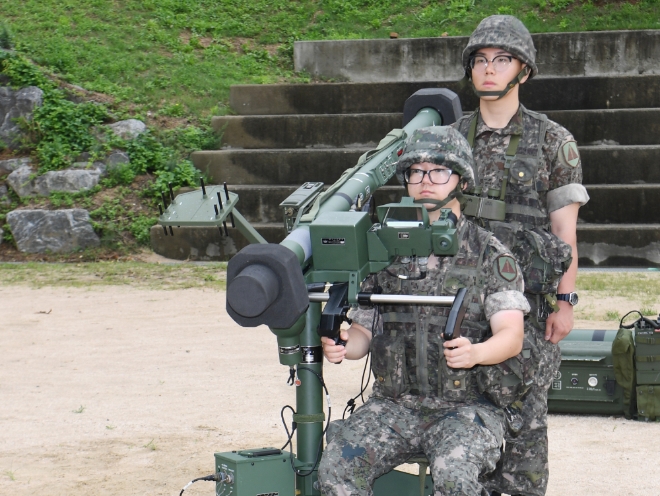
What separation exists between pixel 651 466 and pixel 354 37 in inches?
399

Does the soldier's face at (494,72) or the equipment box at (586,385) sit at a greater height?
the soldier's face at (494,72)

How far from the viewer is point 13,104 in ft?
41.6

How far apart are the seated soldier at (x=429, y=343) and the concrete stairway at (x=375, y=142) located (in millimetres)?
7771

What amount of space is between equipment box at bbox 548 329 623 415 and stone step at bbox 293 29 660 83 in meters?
7.66

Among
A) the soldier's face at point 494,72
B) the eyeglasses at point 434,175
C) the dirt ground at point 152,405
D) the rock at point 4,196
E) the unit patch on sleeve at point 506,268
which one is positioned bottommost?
the dirt ground at point 152,405

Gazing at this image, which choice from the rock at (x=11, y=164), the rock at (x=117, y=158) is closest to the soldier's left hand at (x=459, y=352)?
the rock at (x=117, y=158)

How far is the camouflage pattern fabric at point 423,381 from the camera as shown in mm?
3164

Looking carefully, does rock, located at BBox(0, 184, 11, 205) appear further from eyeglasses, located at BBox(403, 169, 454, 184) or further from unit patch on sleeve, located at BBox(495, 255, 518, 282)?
unit patch on sleeve, located at BBox(495, 255, 518, 282)

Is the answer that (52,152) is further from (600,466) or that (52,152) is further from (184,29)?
(600,466)

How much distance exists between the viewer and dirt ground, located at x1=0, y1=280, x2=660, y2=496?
4703 mm

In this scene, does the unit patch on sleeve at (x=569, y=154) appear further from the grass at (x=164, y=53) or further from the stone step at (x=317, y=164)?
the grass at (x=164, y=53)

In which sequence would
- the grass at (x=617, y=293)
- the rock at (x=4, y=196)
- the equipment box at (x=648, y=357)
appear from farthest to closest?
the rock at (x=4, y=196), the grass at (x=617, y=293), the equipment box at (x=648, y=357)

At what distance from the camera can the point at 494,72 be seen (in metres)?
3.87

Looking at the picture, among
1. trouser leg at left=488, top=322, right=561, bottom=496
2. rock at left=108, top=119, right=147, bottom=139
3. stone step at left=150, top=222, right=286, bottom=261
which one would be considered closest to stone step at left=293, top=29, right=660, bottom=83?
rock at left=108, top=119, right=147, bottom=139
